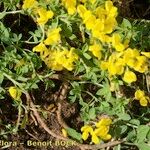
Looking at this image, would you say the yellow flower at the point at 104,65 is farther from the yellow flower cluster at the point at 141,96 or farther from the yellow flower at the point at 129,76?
the yellow flower cluster at the point at 141,96

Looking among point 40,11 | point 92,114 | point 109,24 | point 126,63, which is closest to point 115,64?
point 126,63

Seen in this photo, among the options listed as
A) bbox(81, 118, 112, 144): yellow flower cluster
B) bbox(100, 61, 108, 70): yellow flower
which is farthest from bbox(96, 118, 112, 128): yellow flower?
bbox(100, 61, 108, 70): yellow flower

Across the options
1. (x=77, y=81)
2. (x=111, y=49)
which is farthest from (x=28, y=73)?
(x=111, y=49)

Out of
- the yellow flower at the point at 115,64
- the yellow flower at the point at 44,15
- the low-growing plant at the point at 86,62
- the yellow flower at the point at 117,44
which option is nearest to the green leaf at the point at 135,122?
the low-growing plant at the point at 86,62

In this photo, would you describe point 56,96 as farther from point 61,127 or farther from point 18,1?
point 18,1

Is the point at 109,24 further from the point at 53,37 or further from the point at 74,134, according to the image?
the point at 74,134
